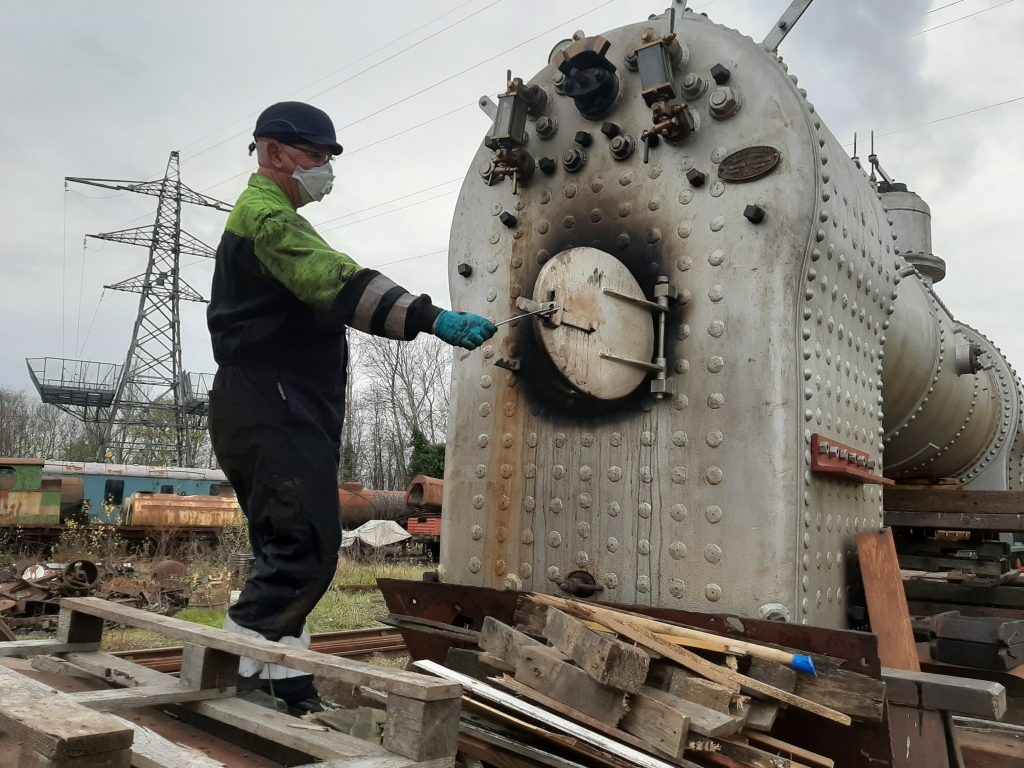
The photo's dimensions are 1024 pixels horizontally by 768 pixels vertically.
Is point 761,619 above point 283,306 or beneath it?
beneath

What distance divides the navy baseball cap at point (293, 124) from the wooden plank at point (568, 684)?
71.2 inches

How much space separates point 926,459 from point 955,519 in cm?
131

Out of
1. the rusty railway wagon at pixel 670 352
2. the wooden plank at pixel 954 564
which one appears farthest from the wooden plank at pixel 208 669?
the wooden plank at pixel 954 564

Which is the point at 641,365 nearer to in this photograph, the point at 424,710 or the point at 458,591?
the point at 458,591

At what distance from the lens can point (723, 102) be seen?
9.18ft

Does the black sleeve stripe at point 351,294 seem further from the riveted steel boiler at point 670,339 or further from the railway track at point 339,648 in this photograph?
the railway track at point 339,648

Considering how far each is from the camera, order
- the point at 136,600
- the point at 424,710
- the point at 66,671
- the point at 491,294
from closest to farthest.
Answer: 1. the point at 424,710
2. the point at 66,671
3. the point at 491,294
4. the point at 136,600

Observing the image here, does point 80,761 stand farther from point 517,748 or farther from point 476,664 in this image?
point 476,664

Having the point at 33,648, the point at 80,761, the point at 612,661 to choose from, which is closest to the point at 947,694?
the point at 612,661

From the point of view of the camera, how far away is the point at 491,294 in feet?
11.2

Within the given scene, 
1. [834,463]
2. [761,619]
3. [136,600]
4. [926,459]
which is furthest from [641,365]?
[136,600]

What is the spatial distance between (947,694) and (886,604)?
0.79 m

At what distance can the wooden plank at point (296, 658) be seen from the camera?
168 centimetres

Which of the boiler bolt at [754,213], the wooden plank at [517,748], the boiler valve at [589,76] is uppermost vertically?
the boiler valve at [589,76]
